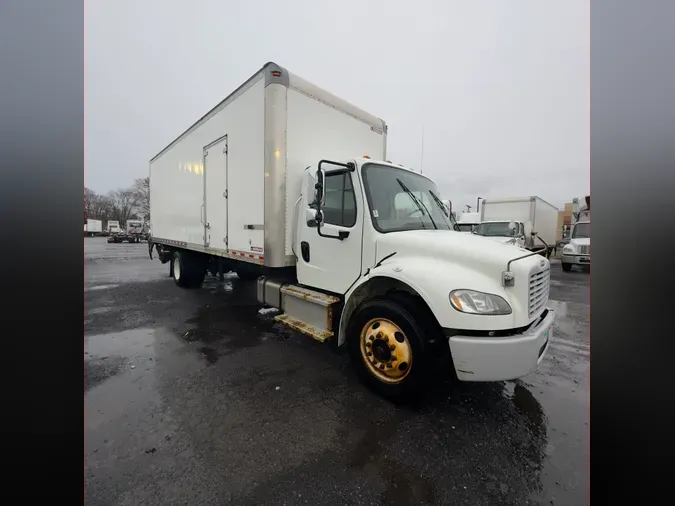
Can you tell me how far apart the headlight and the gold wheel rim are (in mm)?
626

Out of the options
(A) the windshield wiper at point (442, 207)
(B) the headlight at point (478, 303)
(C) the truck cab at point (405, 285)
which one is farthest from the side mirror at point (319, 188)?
(B) the headlight at point (478, 303)

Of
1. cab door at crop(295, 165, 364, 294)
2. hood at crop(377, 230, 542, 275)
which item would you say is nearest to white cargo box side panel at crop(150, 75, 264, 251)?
cab door at crop(295, 165, 364, 294)

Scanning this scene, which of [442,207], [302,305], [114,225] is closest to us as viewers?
[302,305]

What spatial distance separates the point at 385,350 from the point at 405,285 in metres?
0.71

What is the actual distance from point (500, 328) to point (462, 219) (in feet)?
62.9

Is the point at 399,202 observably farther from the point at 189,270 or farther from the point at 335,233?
the point at 189,270

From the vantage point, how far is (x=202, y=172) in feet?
20.4

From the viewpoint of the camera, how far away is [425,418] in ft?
9.10

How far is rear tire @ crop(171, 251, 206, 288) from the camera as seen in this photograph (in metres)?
8.13

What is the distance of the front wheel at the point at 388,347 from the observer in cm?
278

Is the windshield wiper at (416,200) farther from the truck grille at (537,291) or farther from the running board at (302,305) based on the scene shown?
the running board at (302,305)

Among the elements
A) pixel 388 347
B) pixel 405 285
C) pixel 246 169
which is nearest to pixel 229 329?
pixel 246 169

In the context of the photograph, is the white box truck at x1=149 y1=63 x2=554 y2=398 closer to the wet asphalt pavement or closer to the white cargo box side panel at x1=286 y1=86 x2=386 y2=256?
the white cargo box side panel at x1=286 y1=86 x2=386 y2=256
